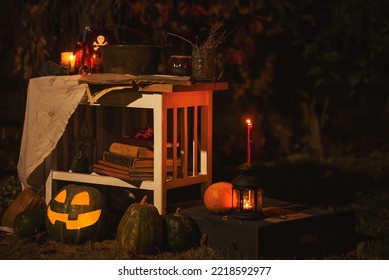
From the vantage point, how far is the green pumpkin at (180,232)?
156 inches

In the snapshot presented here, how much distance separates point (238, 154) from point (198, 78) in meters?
2.85

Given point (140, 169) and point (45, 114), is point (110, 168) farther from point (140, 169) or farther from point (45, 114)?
point (45, 114)

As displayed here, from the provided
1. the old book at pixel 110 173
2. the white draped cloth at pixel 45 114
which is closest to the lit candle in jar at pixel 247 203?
the old book at pixel 110 173

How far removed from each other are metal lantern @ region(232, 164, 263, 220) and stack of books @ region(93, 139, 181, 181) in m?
0.54

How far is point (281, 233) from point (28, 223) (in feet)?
4.32

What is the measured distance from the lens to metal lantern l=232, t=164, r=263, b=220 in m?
3.90

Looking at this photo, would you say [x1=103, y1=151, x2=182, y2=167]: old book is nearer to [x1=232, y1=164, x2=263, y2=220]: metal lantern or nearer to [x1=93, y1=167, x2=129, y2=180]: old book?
[x1=93, y1=167, x2=129, y2=180]: old book

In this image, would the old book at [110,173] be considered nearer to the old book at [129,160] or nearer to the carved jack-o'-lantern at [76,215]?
the old book at [129,160]

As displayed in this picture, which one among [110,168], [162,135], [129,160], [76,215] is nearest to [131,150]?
[129,160]

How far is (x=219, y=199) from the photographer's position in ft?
13.2

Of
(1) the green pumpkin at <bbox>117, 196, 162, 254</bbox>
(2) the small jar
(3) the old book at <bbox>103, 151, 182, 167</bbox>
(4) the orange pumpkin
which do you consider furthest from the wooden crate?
(2) the small jar

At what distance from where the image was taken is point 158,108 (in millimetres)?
4152

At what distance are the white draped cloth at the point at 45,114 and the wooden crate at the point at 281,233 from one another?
0.82 meters

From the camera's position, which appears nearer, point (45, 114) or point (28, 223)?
point (28, 223)
